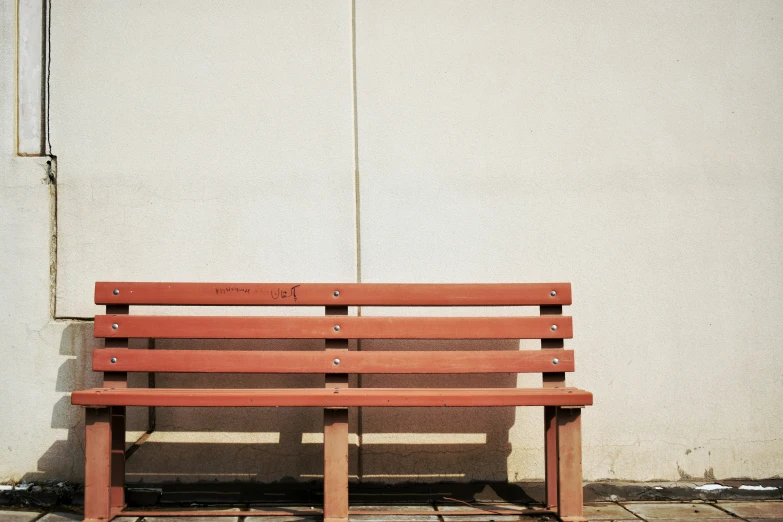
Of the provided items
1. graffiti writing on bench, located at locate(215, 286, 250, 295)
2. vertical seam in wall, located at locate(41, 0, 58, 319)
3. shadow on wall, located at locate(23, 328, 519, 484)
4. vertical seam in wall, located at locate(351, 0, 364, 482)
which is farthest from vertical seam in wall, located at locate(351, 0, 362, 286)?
vertical seam in wall, located at locate(41, 0, 58, 319)

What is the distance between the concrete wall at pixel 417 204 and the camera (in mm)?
3219

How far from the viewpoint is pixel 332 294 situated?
291cm

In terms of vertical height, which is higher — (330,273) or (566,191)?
(566,191)

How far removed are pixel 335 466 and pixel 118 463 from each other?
3.36 feet

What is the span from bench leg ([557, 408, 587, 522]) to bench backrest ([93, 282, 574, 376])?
22 centimetres

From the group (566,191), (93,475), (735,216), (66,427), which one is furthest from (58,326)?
(735,216)

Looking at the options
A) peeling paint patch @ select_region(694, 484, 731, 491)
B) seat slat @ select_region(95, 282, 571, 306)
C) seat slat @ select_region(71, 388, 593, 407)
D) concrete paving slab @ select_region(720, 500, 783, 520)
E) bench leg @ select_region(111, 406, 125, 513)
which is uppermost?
seat slat @ select_region(95, 282, 571, 306)

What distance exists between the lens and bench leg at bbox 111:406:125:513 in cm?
291

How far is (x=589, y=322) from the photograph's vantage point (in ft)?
10.7

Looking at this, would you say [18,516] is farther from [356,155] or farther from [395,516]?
[356,155]

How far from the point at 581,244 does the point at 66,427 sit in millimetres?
2678

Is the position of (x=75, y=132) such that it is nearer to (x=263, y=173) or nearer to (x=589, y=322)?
(x=263, y=173)

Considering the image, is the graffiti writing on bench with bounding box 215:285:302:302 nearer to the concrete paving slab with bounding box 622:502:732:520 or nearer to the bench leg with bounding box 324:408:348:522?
the bench leg with bounding box 324:408:348:522

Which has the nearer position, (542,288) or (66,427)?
(542,288)
